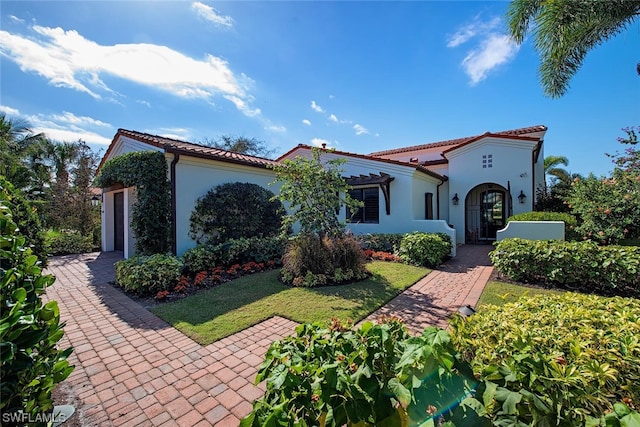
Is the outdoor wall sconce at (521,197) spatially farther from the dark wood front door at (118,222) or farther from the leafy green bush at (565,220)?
the dark wood front door at (118,222)

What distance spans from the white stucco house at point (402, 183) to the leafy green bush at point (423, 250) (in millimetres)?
1947

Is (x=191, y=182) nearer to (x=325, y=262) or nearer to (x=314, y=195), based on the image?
(x=314, y=195)

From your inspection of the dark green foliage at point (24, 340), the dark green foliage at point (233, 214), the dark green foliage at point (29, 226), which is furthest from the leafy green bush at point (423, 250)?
the dark green foliage at point (29, 226)

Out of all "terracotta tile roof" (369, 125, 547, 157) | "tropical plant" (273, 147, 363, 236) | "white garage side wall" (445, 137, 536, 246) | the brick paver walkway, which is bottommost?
the brick paver walkway

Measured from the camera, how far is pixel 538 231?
10.6 m

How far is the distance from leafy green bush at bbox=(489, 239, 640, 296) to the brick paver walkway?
5.26ft

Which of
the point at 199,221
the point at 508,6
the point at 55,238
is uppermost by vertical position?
the point at 508,6

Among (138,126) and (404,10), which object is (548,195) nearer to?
(404,10)

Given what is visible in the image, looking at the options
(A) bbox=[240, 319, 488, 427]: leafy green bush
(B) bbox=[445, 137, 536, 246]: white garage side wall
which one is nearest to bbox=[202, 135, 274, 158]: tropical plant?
(B) bbox=[445, 137, 536, 246]: white garage side wall

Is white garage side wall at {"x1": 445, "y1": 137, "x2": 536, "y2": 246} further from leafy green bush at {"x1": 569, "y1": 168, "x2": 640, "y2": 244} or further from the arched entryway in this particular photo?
leafy green bush at {"x1": 569, "y1": 168, "x2": 640, "y2": 244}

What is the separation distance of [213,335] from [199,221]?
6.14 metres

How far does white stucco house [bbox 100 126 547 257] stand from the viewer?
32.8ft

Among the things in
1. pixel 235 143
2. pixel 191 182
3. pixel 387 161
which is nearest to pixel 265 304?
pixel 191 182

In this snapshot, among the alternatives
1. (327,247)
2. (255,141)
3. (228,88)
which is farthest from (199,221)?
(255,141)
